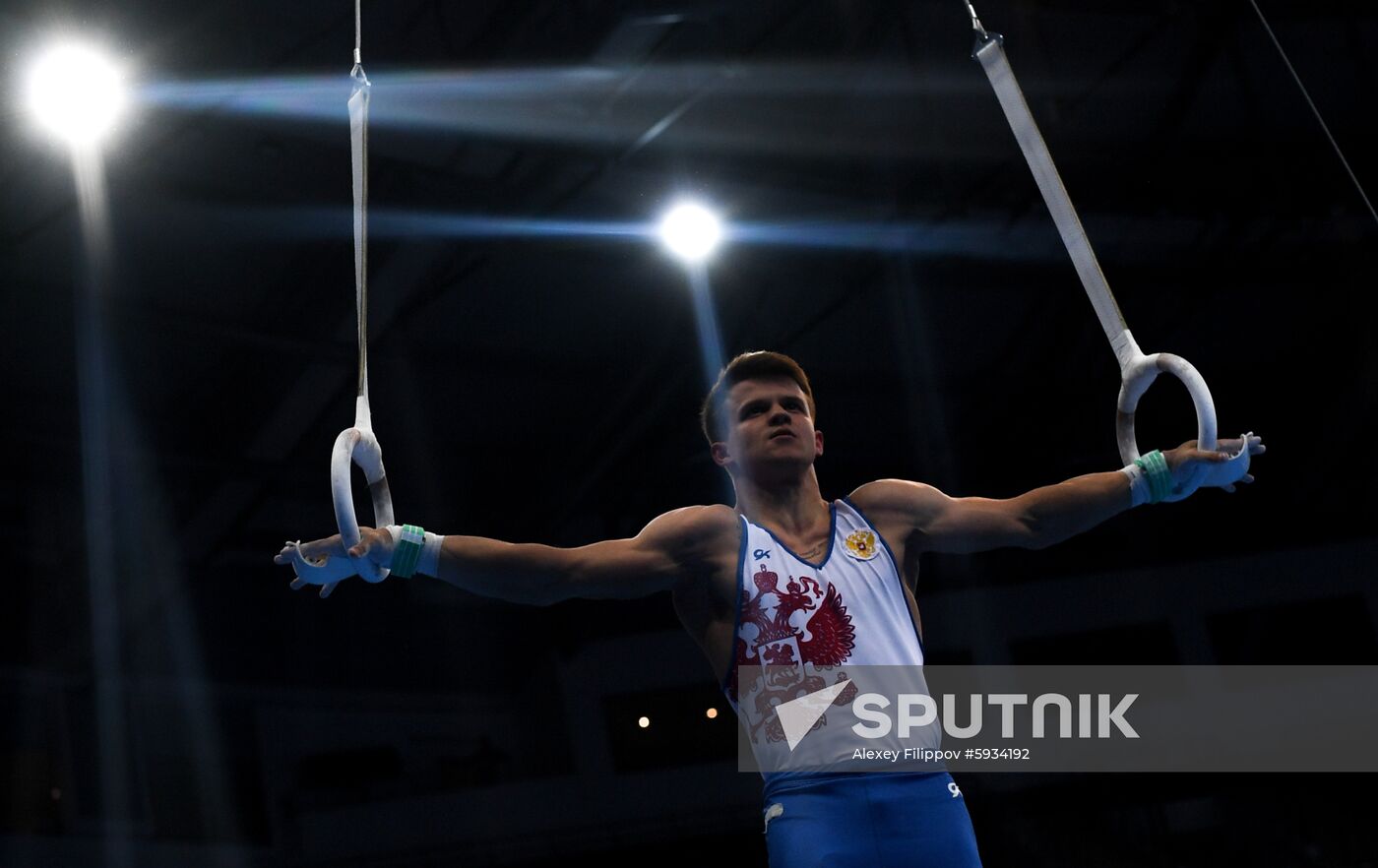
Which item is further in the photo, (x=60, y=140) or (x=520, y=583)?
(x=60, y=140)

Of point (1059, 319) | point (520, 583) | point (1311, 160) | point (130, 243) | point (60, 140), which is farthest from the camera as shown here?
point (1059, 319)

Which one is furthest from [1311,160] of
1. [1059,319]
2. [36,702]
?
[36,702]

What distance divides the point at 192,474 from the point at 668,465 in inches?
179

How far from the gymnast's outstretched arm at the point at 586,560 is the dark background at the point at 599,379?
602 centimetres

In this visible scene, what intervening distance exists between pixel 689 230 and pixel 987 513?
730cm

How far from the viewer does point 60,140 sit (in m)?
8.90

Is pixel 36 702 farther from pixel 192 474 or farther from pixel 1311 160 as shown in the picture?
pixel 1311 160

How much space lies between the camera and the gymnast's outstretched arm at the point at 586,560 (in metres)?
3.24

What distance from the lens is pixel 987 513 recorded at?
363cm

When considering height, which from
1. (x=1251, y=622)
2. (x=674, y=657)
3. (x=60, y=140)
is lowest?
(x=1251, y=622)

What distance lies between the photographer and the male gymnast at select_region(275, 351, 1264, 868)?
3.10 m

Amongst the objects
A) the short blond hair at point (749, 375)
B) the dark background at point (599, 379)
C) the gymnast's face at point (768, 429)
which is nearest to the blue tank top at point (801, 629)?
the gymnast's face at point (768, 429)

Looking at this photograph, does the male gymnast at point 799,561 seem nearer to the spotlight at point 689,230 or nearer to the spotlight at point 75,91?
the spotlight at point 75,91

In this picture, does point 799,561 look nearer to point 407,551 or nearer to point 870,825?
point 870,825
